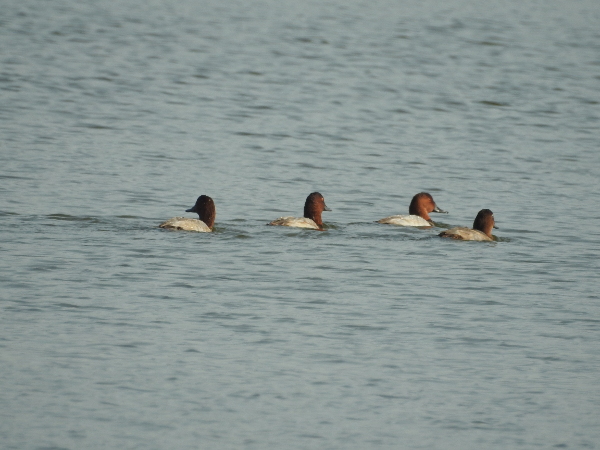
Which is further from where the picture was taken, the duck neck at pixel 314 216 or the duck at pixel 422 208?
the duck at pixel 422 208

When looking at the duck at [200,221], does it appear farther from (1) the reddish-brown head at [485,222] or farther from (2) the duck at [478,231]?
(1) the reddish-brown head at [485,222]

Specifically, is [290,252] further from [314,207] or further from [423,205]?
[423,205]

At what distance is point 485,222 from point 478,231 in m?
0.19

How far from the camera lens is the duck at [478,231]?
15508 millimetres

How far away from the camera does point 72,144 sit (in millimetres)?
20688

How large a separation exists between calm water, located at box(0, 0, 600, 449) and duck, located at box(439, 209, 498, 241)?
7.3 inches

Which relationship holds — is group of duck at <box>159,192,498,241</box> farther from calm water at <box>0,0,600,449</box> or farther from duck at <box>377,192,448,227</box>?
calm water at <box>0,0,600,449</box>

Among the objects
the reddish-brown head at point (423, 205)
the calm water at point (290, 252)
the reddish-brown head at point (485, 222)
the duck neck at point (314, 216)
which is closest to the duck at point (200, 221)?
the calm water at point (290, 252)

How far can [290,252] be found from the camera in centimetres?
1426

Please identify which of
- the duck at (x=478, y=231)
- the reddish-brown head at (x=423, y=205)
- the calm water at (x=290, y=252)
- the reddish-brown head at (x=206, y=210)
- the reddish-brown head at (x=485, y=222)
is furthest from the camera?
the reddish-brown head at (x=423, y=205)

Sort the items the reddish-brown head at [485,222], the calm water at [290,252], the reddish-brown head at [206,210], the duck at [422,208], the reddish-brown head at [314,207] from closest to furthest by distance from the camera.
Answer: the calm water at [290,252]
the reddish-brown head at [206,210]
the reddish-brown head at [485,222]
the reddish-brown head at [314,207]
the duck at [422,208]

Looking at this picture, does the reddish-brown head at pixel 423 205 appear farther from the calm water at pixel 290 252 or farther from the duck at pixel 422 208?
the calm water at pixel 290 252

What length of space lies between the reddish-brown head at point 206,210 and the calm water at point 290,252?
11.1 inches

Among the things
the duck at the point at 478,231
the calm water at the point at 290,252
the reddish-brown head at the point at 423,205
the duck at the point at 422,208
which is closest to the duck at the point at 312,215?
the calm water at the point at 290,252
